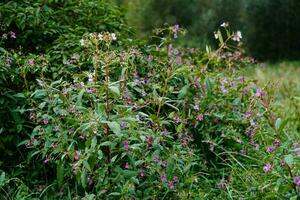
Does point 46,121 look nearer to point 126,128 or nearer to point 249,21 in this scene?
point 126,128

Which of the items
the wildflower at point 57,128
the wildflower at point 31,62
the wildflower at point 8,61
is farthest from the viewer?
the wildflower at point 8,61

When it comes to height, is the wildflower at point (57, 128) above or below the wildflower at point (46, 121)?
below

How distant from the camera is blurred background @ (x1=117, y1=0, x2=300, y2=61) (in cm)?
1057

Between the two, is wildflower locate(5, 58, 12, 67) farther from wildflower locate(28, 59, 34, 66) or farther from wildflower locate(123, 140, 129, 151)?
wildflower locate(123, 140, 129, 151)

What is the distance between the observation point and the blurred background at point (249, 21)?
1057 centimetres

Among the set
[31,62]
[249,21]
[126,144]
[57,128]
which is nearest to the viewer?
[126,144]

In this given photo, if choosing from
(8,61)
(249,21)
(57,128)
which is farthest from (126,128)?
(249,21)

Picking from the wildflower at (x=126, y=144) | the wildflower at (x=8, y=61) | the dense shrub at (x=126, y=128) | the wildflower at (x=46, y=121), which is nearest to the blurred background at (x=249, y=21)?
the dense shrub at (x=126, y=128)

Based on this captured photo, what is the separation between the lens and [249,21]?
1078 centimetres

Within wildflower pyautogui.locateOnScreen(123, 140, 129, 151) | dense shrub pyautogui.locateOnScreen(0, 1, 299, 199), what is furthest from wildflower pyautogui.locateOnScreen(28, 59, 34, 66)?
wildflower pyautogui.locateOnScreen(123, 140, 129, 151)

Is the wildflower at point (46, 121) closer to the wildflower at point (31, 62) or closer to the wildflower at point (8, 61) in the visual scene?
the wildflower at point (31, 62)

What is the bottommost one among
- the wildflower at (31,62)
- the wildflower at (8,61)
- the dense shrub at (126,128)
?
the dense shrub at (126,128)

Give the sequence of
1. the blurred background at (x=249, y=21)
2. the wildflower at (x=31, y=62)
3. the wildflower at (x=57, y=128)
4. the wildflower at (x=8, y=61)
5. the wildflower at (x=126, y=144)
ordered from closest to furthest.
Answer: the wildflower at (x=126, y=144)
the wildflower at (x=57, y=128)
the wildflower at (x=31, y=62)
the wildflower at (x=8, y=61)
the blurred background at (x=249, y=21)

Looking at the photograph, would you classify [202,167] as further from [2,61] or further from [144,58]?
[2,61]
